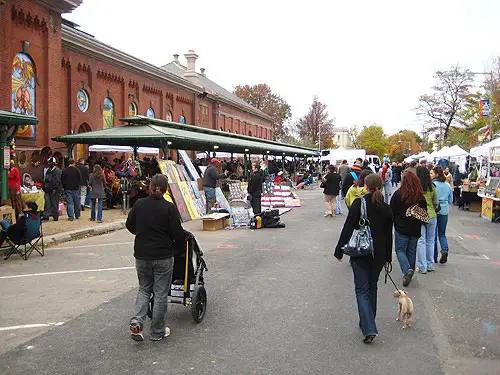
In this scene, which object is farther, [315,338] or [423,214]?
[423,214]

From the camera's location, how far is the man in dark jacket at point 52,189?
15234mm

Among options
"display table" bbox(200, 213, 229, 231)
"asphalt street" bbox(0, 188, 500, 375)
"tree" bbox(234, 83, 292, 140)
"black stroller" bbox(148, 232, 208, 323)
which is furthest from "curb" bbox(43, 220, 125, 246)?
"tree" bbox(234, 83, 292, 140)

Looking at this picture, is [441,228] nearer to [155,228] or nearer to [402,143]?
[155,228]

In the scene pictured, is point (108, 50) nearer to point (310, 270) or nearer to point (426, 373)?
point (310, 270)

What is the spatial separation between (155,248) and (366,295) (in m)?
2.29

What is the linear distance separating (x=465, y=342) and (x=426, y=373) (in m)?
1.08

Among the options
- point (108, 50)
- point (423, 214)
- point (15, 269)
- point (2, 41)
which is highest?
point (108, 50)

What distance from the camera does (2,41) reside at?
18516 millimetres

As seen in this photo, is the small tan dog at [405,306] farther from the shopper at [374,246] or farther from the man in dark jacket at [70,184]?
the man in dark jacket at [70,184]

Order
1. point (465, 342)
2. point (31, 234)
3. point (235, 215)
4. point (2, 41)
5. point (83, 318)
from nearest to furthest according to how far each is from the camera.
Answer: point (465, 342), point (83, 318), point (31, 234), point (235, 215), point (2, 41)

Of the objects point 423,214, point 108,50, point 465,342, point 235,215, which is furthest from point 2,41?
point 465,342

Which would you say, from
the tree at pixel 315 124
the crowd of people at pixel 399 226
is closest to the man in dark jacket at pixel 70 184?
the crowd of people at pixel 399 226

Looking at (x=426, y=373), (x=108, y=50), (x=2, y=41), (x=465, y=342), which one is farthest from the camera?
(x=108, y=50)

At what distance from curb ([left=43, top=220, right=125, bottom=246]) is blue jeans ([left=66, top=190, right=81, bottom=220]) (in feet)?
4.74
